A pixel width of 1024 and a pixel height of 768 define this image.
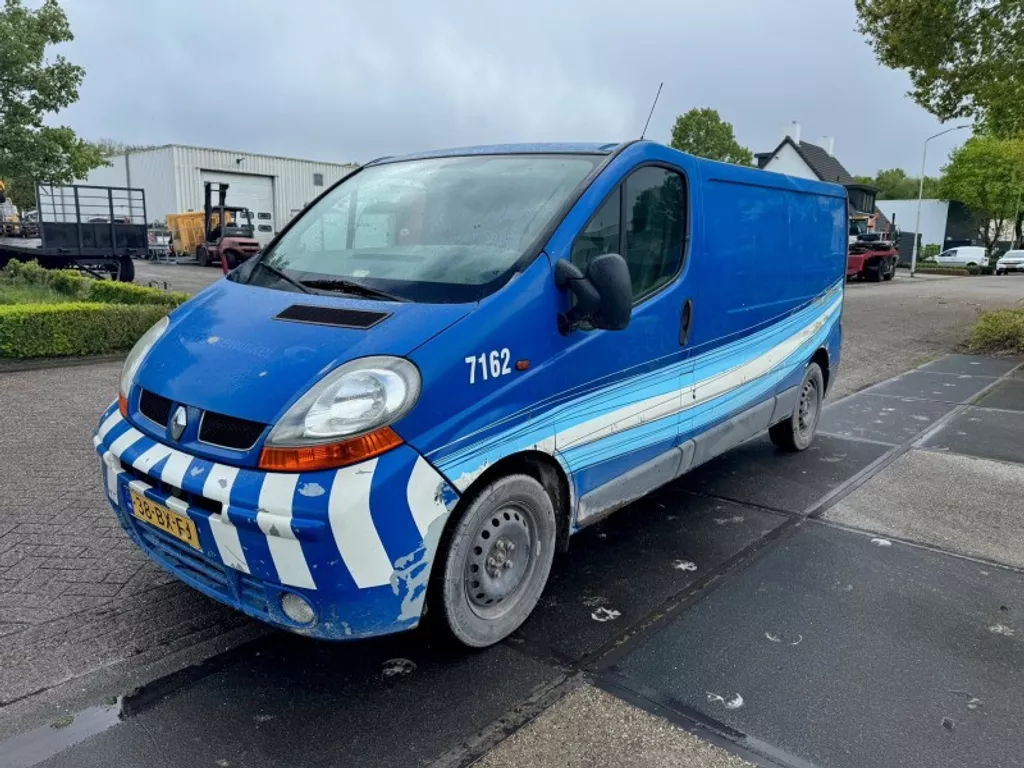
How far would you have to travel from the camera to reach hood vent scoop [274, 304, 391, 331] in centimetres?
278

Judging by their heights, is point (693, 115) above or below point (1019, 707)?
above

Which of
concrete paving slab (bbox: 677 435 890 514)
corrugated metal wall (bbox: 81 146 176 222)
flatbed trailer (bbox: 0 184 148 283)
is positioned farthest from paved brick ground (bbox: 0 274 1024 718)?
corrugated metal wall (bbox: 81 146 176 222)

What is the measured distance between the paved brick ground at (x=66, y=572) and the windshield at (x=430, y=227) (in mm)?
1555

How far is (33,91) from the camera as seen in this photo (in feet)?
47.0

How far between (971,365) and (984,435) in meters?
4.35

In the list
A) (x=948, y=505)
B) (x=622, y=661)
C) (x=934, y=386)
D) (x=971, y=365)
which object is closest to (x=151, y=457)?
(x=622, y=661)

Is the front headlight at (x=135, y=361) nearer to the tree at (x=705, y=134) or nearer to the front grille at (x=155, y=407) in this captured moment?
the front grille at (x=155, y=407)

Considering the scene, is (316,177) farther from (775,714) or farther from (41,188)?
(775,714)

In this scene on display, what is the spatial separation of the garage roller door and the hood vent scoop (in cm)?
3574

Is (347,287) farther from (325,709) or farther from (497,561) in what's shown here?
(325,709)

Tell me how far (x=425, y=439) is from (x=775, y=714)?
1.60 m

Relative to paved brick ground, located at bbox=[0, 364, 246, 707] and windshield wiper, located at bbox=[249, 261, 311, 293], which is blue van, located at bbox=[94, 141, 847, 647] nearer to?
windshield wiper, located at bbox=[249, 261, 311, 293]

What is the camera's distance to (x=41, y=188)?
51.9 feet

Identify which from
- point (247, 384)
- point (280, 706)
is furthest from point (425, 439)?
point (280, 706)
